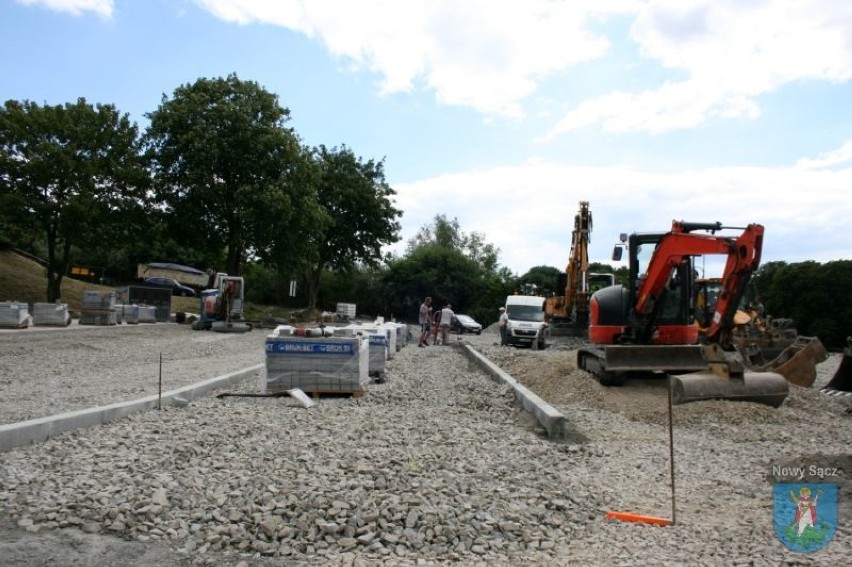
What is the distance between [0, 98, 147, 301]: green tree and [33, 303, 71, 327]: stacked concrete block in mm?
5909

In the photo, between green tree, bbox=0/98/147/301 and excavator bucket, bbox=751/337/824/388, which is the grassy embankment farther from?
excavator bucket, bbox=751/337/824/388


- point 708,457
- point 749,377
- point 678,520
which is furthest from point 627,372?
point 678,520

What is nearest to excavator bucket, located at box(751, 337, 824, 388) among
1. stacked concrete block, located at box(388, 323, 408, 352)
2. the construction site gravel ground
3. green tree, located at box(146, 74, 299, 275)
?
the construction site gravel ground

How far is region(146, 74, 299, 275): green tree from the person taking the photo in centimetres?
3638

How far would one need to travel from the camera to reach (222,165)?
37.8 metres

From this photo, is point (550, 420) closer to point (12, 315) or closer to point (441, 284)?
point (12, 315)

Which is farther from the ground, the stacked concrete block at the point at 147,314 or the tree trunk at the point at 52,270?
the tree trunk at the point at 52,270

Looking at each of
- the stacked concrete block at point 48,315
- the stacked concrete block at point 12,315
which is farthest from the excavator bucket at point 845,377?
the stacked concrete block at point 48,315

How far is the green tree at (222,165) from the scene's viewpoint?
36375mm

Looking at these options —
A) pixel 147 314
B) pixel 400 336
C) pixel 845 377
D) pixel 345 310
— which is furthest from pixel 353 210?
pixel 845 377

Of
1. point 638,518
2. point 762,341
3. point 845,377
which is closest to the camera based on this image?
point 638,518

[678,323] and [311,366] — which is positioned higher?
[678,323]

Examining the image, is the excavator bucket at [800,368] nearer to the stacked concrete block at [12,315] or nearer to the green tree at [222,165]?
the stacked concrete block at [12,315]

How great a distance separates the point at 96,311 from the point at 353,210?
23970mm
